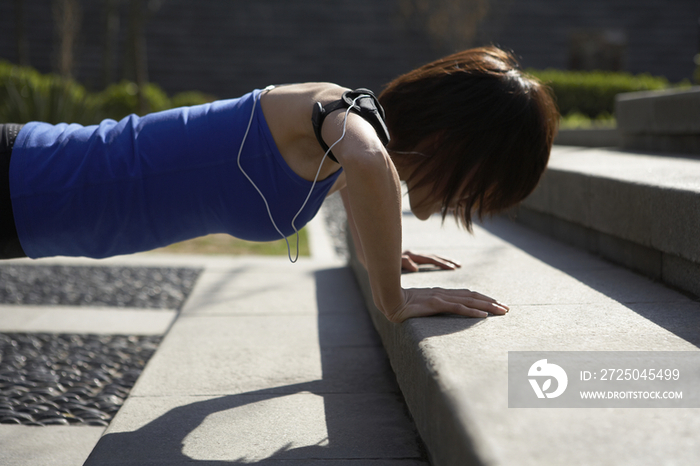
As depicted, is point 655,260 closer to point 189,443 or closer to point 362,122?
point 362,122

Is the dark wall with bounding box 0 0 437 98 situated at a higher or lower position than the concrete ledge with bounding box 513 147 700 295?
higher

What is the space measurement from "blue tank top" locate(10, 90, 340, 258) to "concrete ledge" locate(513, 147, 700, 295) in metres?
1.25

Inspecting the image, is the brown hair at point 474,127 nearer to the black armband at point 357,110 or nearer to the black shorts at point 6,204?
the black armband at point 357,110

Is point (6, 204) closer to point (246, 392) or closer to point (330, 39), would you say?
point (246, 392)

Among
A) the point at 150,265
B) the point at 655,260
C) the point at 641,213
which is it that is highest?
the point at 641,213

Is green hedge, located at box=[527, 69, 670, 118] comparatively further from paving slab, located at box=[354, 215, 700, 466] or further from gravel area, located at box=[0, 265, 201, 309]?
paving slab, located at box=[354, 215, 700, 466]

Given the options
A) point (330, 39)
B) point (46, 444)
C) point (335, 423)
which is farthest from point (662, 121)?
point (330, 39)

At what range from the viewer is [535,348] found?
1495mm

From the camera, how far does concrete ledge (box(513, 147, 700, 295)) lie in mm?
2068

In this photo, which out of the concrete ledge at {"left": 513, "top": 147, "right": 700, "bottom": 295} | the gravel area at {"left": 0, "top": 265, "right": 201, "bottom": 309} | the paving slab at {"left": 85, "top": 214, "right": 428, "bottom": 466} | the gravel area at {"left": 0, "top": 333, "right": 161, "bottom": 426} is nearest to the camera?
the paving slab at {"left": 85, "top": 214, "right": 428, "bottom": 466}

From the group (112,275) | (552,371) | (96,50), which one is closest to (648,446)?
(552,371)

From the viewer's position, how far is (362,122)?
1.57 m

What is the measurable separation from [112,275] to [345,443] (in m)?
3.02

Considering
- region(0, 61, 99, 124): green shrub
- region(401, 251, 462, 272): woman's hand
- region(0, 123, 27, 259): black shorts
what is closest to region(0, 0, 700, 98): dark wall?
region(0, 61, 99, 124): green shrub
